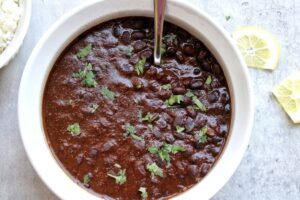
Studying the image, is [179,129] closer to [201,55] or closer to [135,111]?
[135,111]

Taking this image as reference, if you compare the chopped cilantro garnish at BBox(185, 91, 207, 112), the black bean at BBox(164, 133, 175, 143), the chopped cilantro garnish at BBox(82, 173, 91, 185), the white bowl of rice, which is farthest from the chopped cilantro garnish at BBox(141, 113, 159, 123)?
the white bowl of rice

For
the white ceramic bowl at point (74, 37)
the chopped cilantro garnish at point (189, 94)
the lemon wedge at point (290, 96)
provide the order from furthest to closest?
the lemon wedge at point (290, 96) → the chopped cilantro garnish at point (189, 94) → the white ceramic bowl at point (74, 37)

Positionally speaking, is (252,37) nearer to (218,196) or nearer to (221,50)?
(221,50)

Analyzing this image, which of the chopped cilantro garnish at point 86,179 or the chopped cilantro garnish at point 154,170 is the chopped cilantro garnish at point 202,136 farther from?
the chopped cilantro garnish at point 86,179

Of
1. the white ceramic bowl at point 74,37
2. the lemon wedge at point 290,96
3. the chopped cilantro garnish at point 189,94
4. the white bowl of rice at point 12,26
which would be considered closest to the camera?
the white ceramic bowl at point 74,37

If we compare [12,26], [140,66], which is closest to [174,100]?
[140,66]

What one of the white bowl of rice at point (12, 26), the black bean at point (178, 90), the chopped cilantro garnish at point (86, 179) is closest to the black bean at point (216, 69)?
the black bean at point (178, 90)

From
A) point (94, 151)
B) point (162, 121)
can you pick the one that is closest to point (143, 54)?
point (162, 121)
